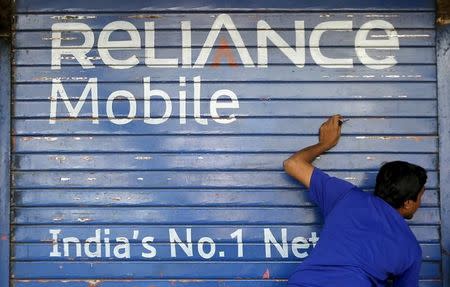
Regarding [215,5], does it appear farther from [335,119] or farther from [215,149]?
[335,119]

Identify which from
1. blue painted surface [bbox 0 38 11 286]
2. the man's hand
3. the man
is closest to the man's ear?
the man

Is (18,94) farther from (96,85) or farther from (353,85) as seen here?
(353,85)

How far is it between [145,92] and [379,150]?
5.39 feet

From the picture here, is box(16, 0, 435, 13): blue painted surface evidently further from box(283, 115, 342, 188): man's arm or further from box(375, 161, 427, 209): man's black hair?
box(375, 161, 427, 209): man's black hair

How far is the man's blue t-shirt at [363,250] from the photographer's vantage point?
11.8 feet

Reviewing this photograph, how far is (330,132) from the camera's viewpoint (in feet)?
14.5

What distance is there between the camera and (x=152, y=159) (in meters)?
4.54

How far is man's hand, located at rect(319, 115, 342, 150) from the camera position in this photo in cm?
443

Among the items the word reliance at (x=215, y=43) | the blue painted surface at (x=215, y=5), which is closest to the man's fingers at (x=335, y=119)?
the word reliance at (x=215, y=43)

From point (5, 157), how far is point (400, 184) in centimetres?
→ 263

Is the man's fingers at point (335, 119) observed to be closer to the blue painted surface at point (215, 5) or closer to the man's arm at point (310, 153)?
the man's arm at point (310, 153)

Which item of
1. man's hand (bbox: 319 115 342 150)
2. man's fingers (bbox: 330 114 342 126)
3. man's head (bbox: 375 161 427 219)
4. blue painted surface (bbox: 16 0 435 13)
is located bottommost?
man's head (bbox: 375 161 427 219)

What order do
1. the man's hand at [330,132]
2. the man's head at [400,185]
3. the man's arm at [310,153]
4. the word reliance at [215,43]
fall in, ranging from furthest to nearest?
the word reliance at [215,43]
the man's hand at [330,132]
the man's arm at [310,153]
the man's head at [400,185]

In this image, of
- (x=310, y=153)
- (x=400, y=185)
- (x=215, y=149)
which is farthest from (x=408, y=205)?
(x=215, y=149)
